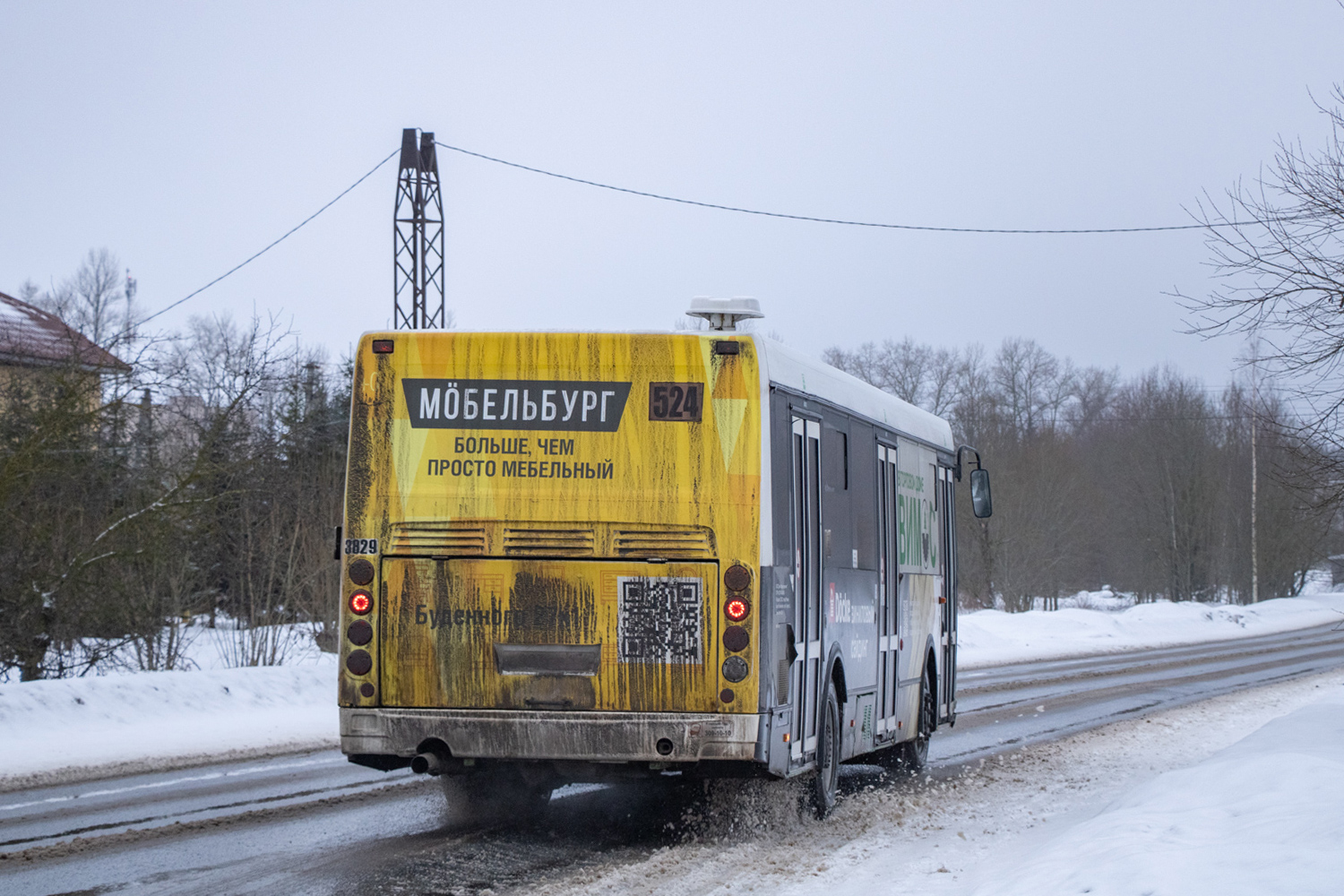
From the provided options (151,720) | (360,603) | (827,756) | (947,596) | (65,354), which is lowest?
(151,720)

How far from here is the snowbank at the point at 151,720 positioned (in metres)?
11.3

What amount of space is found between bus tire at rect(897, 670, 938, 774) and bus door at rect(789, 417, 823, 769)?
11.8 feet

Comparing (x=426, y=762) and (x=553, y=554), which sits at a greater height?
(x=553, y=554)

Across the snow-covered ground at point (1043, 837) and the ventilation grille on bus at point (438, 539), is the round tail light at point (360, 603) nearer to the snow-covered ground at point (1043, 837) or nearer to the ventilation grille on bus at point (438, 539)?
the ventilation grille on bus at point (438, 539)

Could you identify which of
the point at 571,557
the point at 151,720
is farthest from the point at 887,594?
the point at 151,720

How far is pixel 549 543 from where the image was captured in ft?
24.6

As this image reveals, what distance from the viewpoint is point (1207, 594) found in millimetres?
64125

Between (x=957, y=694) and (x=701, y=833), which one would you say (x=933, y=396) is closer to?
(x=957, y=694)

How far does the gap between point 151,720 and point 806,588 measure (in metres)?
8.20

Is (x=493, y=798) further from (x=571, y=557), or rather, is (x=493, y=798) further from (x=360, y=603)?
(x=571, y=557)

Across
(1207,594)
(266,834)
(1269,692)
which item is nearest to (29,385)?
(266,834)

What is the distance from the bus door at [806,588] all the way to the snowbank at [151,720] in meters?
5.82

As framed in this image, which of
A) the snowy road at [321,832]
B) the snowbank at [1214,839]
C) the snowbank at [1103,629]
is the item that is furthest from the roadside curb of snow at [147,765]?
the snowbank at [1103,629]

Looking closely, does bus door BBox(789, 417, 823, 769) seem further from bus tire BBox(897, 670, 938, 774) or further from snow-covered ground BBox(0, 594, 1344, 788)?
snow-covered ground BBox(0, 594, 1344, 788)
